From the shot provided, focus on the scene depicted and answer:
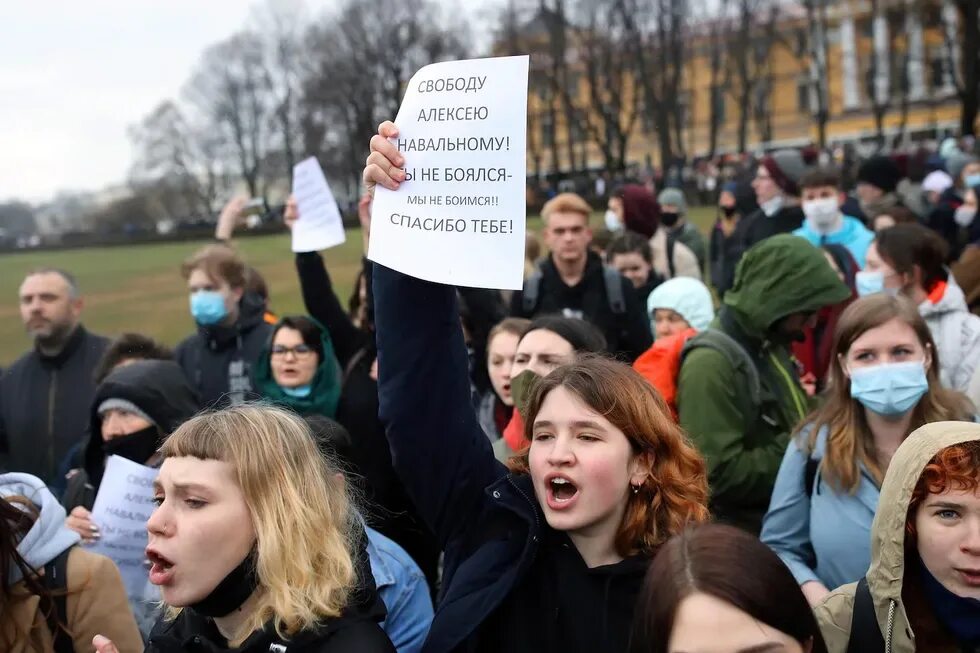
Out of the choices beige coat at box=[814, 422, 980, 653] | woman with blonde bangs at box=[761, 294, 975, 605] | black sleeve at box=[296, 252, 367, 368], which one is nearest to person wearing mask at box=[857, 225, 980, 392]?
woman with blonde bangs at box=[761, 294, 975, 605]

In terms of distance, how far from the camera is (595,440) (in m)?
2.60

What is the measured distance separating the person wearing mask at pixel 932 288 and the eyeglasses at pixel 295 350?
2824mm

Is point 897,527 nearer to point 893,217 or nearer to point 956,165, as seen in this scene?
point 893,217

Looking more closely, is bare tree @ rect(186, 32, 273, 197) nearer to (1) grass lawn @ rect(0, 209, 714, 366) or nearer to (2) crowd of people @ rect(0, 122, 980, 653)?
(1) grass lawn @ rect(0, 209, 714, 366)

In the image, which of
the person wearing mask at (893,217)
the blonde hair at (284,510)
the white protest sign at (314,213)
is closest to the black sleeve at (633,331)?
the white protest sign at (314,213)

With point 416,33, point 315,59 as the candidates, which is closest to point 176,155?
point 315,59

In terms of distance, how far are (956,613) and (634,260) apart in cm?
495

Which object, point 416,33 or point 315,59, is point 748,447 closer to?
point 416,33

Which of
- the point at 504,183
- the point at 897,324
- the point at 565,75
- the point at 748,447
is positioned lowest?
the point at 748,447

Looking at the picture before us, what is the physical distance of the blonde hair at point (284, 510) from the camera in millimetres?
2455

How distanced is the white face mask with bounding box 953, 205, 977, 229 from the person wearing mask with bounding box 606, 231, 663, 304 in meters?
5.47

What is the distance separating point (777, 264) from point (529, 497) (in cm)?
218

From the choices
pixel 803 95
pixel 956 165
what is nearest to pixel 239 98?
pixel 803 95

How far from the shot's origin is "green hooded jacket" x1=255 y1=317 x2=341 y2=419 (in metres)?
5.20
